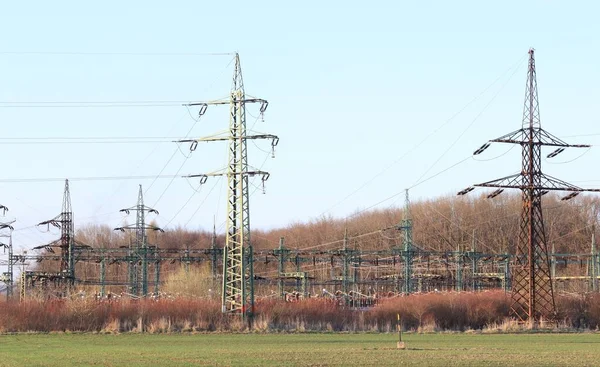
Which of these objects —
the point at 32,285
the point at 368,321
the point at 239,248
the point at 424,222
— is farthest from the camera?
the point at 424,222

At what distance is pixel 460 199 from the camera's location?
130 metres

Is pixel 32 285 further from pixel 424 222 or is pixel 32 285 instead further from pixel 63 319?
pixel 424 222

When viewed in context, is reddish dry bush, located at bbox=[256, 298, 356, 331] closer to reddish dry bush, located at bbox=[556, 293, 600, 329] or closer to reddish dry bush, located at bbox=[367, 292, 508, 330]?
reddish dry bush, located at bbox=[367, 292, 508, 330]

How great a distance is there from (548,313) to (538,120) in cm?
961

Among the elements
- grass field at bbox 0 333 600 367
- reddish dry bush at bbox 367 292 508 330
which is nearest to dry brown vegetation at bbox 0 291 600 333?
reddish dry bush at bbox 367 292 508 330

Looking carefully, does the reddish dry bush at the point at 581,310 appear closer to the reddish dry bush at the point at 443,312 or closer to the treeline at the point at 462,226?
the reddish dry bush at the point at 443,312

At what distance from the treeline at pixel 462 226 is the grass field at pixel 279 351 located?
67.7 metres

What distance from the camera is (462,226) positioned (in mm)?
121188

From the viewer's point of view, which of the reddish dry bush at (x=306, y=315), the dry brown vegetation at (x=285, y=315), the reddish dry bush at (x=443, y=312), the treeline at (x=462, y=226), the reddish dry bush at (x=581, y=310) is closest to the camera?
the dry brown vegetation at (x=285, y=315)

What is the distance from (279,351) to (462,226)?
93.0m

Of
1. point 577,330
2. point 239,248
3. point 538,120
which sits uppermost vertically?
point 538,120

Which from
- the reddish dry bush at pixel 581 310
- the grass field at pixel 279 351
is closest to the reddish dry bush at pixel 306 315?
the grass field at pixel 279 351

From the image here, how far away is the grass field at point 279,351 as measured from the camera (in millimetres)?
25775

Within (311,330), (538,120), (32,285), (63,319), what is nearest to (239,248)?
(311,330)
